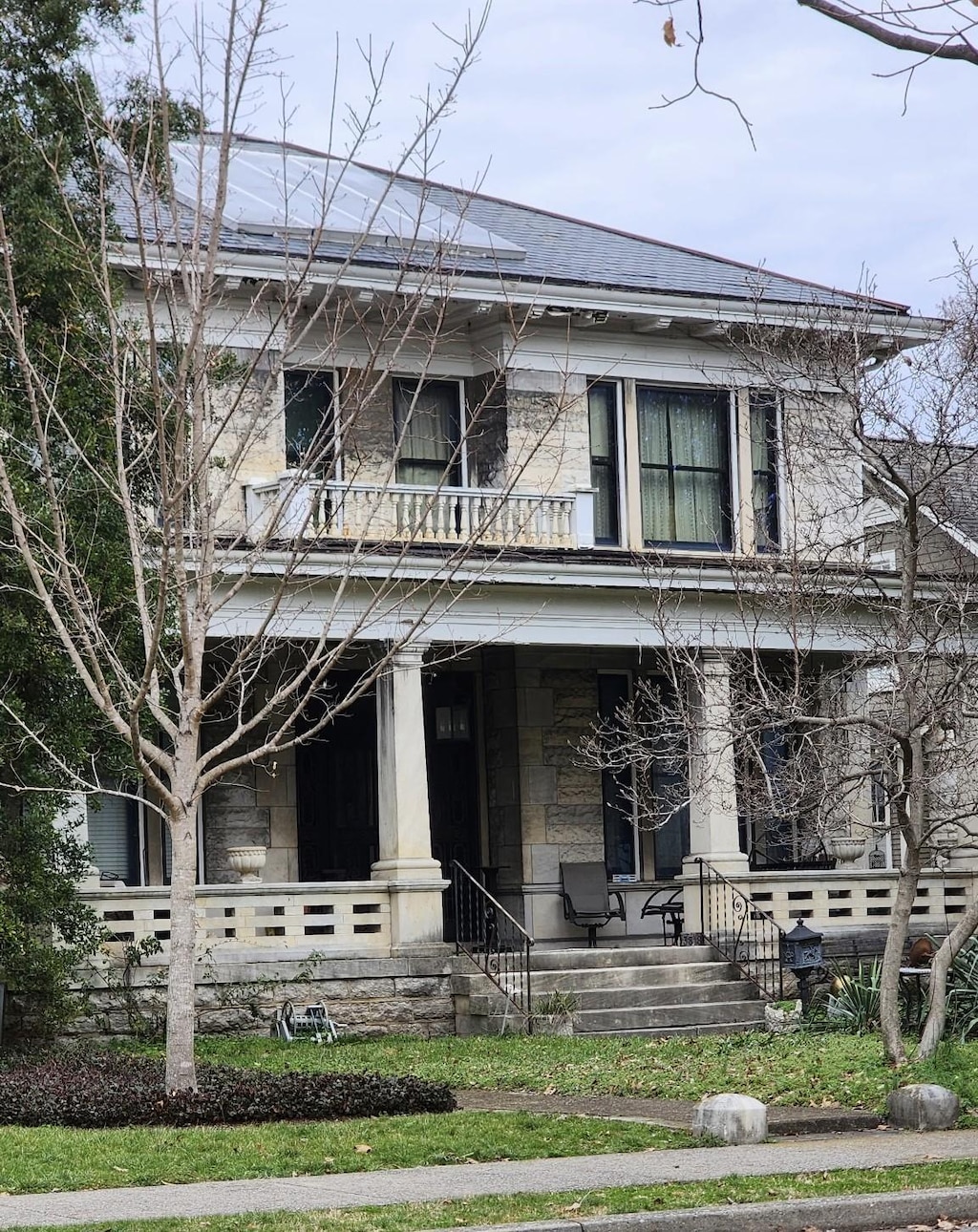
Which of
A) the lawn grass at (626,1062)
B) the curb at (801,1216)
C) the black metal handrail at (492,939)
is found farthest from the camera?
the black metal handrail at (492,939)

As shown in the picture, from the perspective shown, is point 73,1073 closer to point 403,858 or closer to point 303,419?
point 403,858

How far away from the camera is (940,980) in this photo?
14320 mm

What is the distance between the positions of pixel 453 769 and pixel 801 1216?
47.2 feet

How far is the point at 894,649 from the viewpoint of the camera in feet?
49.7

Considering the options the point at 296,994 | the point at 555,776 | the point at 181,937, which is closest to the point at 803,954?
the point at 296,994

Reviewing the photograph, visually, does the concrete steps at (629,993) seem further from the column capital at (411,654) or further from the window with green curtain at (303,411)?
the window with green curtain at (303,411)

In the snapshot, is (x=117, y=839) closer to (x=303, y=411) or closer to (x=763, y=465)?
(x=303, y=411)

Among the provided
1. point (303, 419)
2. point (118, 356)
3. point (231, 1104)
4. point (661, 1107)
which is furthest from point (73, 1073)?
point (303, 419)

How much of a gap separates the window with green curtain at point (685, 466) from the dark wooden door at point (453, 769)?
2995mm

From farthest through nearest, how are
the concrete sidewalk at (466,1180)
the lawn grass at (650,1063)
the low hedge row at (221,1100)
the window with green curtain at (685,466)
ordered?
the window with green curtain at (685,466), the lawn grass at (650,1063), the low hedge row at (221,1100), the concrete sidewalk at (466,1180)

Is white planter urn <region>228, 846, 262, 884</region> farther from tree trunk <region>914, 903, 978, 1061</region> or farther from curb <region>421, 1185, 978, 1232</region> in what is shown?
curb <region>421, 1185, 978, 1232</region>

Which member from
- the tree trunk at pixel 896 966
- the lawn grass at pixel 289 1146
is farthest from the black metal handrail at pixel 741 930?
the lawn grass at pixel 289 1146

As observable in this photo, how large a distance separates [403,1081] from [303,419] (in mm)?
10126

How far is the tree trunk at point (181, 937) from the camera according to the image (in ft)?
45.5
